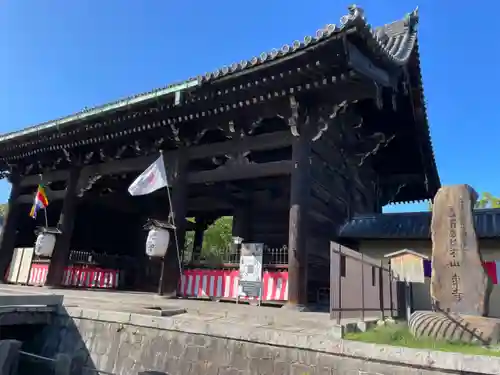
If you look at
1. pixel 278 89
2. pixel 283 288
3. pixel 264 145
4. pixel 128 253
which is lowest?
pixel 283 288

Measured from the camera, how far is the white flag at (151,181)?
1007cm

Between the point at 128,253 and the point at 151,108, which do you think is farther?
the point at 128,253

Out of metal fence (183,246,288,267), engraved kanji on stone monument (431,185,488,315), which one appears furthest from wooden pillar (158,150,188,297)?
engraved kanji on stone monument (431,185,488,315)

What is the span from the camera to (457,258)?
532cm

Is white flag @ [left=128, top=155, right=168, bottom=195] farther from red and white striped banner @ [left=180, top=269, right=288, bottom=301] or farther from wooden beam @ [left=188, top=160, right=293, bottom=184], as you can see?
red and white striped banner @ [left=180, top=269, right=288, bottom=301]

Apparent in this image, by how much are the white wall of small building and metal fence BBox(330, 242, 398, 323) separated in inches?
112

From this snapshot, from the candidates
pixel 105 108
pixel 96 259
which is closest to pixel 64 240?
pixel 96 259

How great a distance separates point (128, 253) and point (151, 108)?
9990 mm

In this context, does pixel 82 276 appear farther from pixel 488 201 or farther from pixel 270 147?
pixel 488 201

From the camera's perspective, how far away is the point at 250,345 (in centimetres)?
482

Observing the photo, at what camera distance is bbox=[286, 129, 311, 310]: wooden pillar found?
24.9 feet

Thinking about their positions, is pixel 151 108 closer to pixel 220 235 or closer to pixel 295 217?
pixel 295 217

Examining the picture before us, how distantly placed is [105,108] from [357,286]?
853 cm

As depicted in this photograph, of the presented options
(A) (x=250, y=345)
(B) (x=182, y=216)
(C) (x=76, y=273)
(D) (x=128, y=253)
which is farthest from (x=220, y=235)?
(A) (x=250, y=345)
